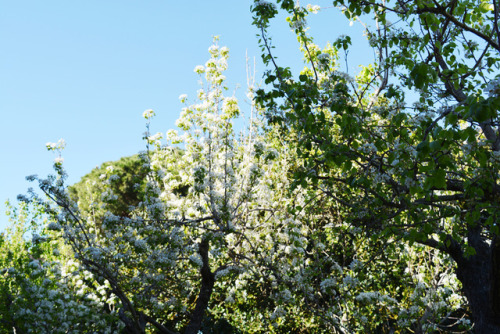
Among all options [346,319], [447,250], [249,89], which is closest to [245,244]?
[346,319]

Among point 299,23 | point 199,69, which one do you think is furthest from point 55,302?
point 299,23

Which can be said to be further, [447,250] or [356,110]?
[447,250]

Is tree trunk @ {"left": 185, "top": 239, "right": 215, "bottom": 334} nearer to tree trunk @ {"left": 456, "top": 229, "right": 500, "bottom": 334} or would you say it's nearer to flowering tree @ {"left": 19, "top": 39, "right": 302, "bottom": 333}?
flowering tree @ {"left": 19, "top": 39, "right": 302, "bottom": 333}

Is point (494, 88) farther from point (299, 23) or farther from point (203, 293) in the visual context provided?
point (203, 293)

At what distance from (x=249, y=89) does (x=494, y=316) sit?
615 cm

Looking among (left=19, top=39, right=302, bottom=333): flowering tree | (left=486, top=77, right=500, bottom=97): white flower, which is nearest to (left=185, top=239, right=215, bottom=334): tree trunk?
(left=19, top=39, right=302, bottom=333): flowering tree

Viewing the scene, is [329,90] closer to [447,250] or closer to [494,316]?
[447,250]

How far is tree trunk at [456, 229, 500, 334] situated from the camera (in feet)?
19.4

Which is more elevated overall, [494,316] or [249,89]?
[249,89]

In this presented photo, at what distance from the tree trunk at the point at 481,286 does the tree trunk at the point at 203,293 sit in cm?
473

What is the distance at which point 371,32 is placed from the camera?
691 centimetres

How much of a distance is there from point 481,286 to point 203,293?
17.3ft

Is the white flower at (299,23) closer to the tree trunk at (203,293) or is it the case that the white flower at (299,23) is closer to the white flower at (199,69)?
the white flower at (199,69)

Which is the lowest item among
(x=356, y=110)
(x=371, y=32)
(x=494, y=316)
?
(x=494, y=316)
